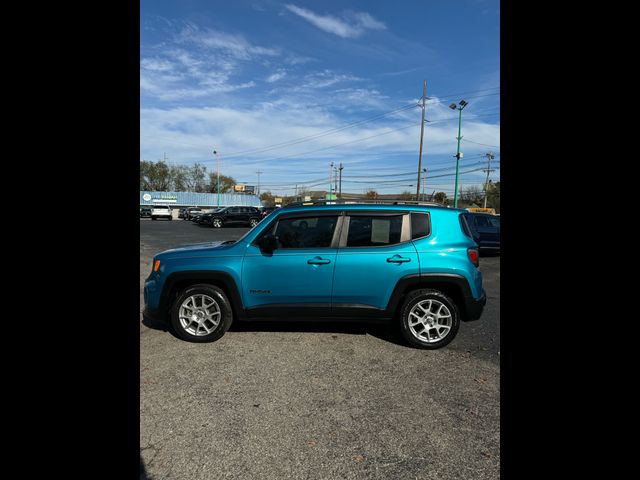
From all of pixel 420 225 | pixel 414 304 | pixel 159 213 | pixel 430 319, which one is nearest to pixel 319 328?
pixel 414 304

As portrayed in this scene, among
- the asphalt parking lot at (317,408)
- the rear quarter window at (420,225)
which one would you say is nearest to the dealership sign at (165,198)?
the asphalt parking lot at (317,408)

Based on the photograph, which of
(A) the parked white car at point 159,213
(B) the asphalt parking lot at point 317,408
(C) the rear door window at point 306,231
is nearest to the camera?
(B) the asphalt parking lot at point 317,408

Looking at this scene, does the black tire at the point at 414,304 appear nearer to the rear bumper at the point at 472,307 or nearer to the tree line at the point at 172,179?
the rear bumper at the point at 472,307

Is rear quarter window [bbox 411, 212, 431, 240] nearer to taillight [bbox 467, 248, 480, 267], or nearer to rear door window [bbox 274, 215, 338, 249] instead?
taillight [bbox 467, 248, 480, 267]

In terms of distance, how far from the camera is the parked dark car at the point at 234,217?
28.8 metres

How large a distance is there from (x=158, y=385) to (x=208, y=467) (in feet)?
4.57

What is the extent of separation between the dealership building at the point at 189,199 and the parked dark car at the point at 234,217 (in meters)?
21.7

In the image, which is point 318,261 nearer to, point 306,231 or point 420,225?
point 306,231

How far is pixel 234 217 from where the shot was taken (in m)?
29.1

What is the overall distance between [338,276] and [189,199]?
59164mm

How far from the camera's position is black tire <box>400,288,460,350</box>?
4.43 m
